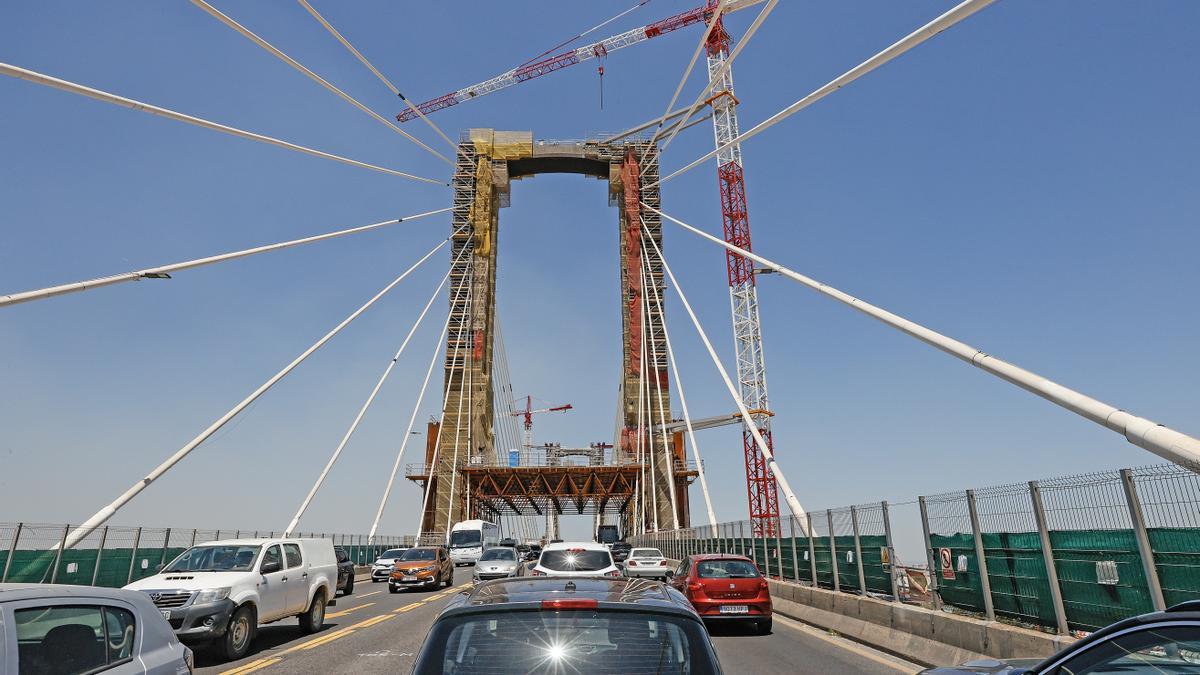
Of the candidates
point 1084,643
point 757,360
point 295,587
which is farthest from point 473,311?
point 1084,643

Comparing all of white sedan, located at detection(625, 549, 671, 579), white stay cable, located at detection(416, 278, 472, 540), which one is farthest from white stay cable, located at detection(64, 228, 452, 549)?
white stay cable, located at detection(416, 278, 472, 540)

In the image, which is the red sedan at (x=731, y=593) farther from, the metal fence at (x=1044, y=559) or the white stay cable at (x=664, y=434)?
the white stay cable at (x=664, y=434)

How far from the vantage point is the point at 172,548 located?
21594 millimetres

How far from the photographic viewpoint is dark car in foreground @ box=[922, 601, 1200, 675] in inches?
119

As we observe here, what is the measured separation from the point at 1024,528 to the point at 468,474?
5488cm

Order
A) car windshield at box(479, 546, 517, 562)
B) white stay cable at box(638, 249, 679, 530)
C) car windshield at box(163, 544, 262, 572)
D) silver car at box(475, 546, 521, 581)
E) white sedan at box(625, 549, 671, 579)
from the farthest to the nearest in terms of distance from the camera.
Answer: white stay cable at box(638, 249, 679, 530) → white sedan at box(625, 549, 671, 579) → car windshield at box(479, 546, 517, 562) → silver car at box(475, 546, 521, 581) → car windshield at box(163, 544, 262, 572)

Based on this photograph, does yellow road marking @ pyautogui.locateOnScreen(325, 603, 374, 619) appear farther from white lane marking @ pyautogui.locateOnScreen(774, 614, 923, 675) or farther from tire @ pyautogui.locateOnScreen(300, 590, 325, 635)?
white lane marking @ pyautogui.locateOnScreen(774, 614, 923, 675)

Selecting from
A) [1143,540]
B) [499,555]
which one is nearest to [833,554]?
[1143,540]

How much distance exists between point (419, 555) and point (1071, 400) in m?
23.4

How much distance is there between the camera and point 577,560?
45.0ft

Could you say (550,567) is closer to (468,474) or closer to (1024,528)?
(1024,528)

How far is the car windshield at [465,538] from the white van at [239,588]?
35.1 meters

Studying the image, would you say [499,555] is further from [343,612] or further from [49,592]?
[49,592]

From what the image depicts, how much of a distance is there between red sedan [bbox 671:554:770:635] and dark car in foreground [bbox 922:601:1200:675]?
10485mm
